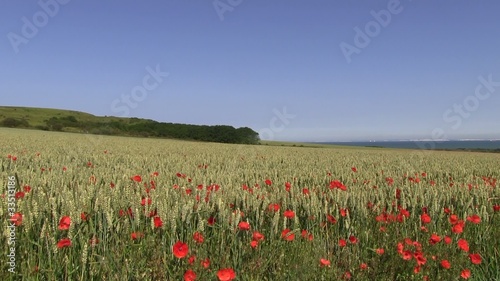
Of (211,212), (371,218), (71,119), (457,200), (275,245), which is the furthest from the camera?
(71,119)

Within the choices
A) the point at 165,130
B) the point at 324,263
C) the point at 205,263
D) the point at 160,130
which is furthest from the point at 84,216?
the point at 165,130

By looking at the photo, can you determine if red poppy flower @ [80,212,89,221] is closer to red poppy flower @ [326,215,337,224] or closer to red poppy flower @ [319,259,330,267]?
red poppy flower @ [319,259,330,267]

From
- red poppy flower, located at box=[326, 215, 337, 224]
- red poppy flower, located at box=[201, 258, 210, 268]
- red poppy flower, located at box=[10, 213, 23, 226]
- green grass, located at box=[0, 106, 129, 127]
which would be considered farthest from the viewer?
green grass, located at box=[0, 106, 129, 127]

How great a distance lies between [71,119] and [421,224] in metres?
85.0

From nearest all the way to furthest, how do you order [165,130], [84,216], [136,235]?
[136,235] → [84,216] → [165,130]

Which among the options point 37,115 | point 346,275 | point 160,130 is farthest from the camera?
point 37,115

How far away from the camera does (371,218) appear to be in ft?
12.3

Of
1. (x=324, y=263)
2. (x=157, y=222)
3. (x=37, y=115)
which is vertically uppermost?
(x=37, y=115)

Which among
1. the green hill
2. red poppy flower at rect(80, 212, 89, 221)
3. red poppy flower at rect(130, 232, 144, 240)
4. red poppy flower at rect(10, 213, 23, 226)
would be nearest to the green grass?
the green hill

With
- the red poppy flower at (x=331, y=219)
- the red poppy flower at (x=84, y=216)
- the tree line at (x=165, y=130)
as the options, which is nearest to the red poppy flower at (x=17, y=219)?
the red poppy flower at (x=84, y=216)

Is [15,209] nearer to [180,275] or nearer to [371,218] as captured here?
[180,275]

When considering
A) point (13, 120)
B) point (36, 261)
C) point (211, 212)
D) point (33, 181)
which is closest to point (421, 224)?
point (211, 212)

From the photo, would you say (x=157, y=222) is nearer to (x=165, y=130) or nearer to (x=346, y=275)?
(x=346, y=275)

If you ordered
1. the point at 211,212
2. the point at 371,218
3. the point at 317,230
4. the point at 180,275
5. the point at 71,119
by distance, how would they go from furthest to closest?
the point at 71,119 → the point at 371,218 → the point at 211,212 → the point at 317,230 → the point at 180,275
